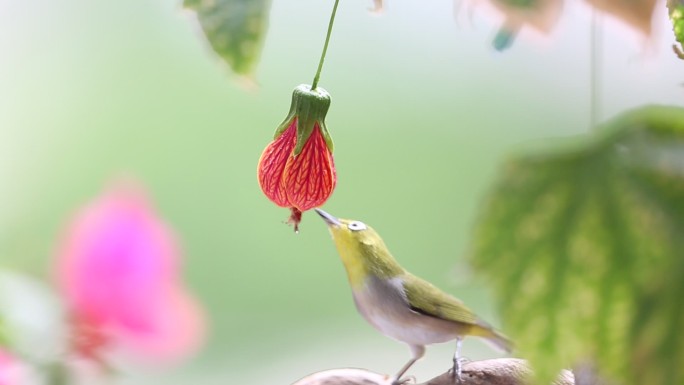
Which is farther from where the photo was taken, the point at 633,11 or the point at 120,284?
the point at 120,284

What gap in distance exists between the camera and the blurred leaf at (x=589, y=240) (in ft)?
0.43

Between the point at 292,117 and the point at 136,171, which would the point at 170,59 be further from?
the point at 292,117

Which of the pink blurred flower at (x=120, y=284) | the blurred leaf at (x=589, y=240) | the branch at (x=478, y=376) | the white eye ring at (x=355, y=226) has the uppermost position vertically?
the pink blurred flower at (x=120, y=284)

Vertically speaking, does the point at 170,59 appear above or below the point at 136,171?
above

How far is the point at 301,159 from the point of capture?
26cm

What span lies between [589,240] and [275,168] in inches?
5.6

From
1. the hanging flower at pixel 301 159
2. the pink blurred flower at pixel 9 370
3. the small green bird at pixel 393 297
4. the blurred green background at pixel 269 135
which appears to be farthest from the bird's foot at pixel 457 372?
the blurred green background at pixel 269 135

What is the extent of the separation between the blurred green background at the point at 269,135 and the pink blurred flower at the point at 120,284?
29cm

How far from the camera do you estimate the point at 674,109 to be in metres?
0.15

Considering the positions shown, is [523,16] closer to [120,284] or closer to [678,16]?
[678,16]

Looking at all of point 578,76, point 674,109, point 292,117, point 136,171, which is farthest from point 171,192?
point 674,109

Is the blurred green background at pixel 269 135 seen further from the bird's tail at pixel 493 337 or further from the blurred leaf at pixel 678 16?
the blurred leaf at pixel 678 16

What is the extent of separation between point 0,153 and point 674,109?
0.99m

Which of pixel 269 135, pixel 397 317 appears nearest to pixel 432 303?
pixel 397 317
